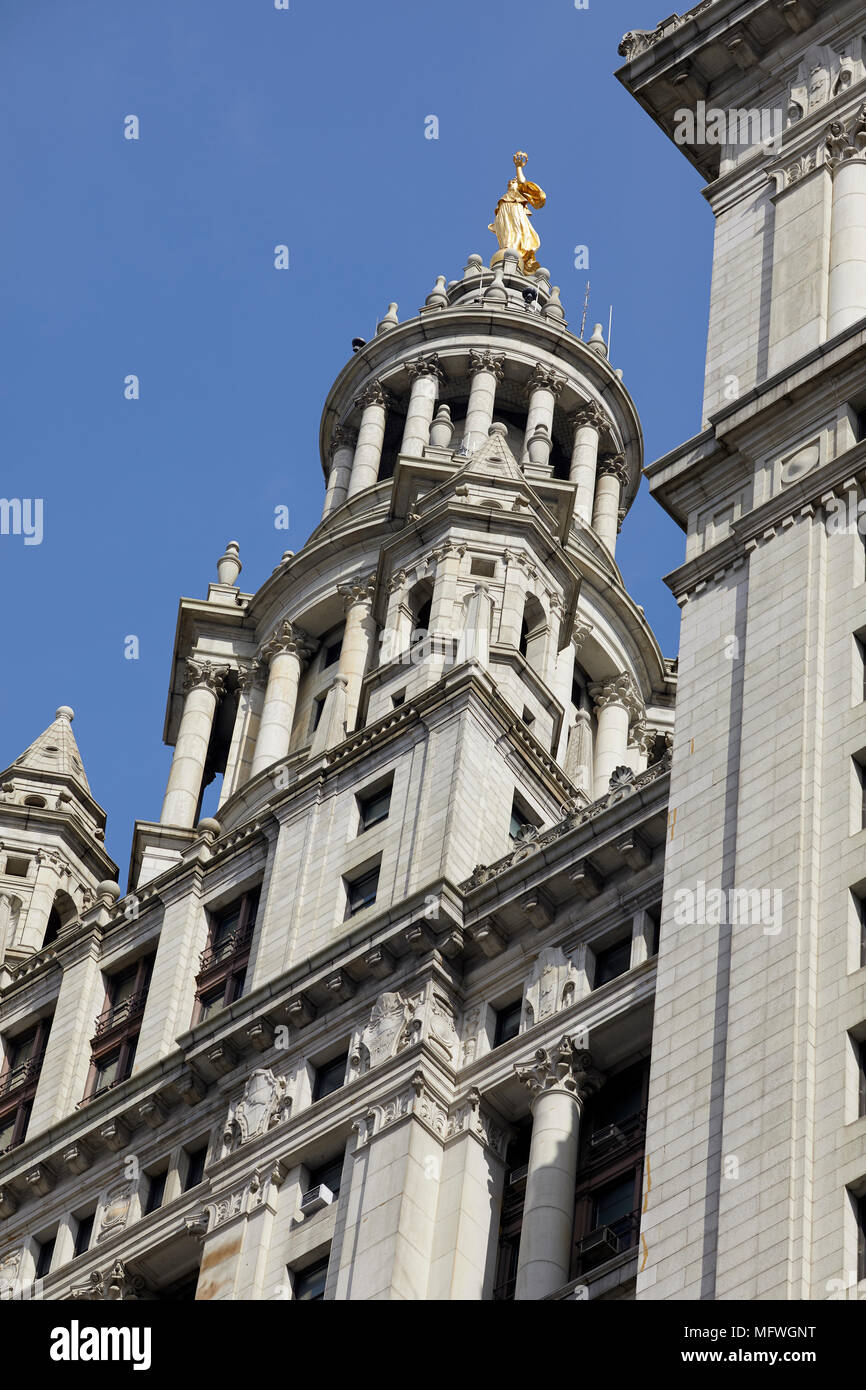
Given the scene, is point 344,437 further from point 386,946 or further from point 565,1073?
point 565,1073

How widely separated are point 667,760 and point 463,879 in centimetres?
555

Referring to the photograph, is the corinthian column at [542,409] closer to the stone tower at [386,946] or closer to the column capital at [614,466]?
the stone tower at [386,946]

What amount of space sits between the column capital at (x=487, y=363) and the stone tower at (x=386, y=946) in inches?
204

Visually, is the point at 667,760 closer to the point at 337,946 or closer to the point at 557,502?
the point at 337,946

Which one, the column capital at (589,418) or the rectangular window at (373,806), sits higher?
the column capital at (589,418)

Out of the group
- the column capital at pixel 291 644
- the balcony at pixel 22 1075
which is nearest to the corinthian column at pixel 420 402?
the column capital at pixel 291 644

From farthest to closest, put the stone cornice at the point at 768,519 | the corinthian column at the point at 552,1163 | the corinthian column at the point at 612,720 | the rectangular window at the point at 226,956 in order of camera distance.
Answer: the corinthian column at the point at 612,720 < the rectangular window at the point at 226,956 < the stone cornice at the point at 768,519 < the corinthian column at the point at 552,1163

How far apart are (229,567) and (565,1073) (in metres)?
46.7

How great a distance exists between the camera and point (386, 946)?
212ft

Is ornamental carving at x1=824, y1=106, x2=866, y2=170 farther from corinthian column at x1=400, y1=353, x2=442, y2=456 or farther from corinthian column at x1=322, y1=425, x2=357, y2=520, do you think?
corinthian column at x1=322, y1=425, x2=357, y2=520

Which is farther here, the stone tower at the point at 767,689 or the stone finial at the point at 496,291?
the stone finial at the point at 496,291

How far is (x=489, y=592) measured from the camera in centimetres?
8312

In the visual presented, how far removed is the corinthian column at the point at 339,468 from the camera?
104625 mm
